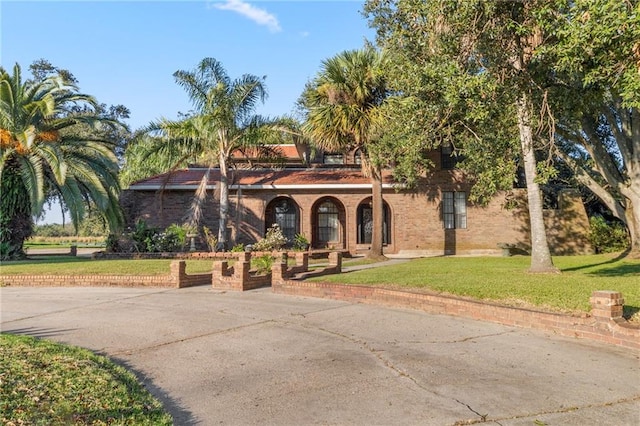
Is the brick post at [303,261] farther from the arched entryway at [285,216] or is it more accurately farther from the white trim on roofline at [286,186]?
the arched entryway at [285,216]

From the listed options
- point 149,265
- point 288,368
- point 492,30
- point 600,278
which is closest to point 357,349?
point 288,368

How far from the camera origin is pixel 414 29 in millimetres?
10680

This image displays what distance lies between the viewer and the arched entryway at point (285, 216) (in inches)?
981

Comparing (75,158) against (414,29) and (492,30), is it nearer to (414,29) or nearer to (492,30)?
(414,29)

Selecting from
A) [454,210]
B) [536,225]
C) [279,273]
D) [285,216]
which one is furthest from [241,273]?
[454,210]

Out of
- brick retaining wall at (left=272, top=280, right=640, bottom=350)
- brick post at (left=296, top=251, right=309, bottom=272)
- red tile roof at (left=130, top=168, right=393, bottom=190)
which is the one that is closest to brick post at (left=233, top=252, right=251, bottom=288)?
brick retaining wall at (left=272, top=280, right=640, bottom=350)

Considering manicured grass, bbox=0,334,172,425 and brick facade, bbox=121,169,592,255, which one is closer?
manicured grass, bbox=0,334,172,425

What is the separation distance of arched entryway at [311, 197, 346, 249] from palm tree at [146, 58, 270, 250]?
16.7 ft

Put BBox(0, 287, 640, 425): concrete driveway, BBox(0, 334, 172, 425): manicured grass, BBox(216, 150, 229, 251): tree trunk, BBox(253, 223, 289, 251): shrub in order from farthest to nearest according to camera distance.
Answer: BBox(216, 150, 229, 251): tree trunk
BBox(253, 223, 289, 251): shrub
BBox(0, 287, 640, 425): concrete driveway
BBox(0, 334, 172, 425): manicured grass

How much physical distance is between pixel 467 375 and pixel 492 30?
682 centimetres

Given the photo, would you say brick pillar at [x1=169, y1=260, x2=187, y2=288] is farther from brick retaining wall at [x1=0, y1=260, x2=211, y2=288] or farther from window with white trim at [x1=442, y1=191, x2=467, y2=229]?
window with white trim at [x1=442, y1=191, x2=467, y2=229]

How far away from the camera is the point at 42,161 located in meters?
18.8

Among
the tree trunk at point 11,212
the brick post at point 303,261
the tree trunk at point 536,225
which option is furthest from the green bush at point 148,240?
the tree trunk at point 536,225

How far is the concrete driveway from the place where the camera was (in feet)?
14.2
